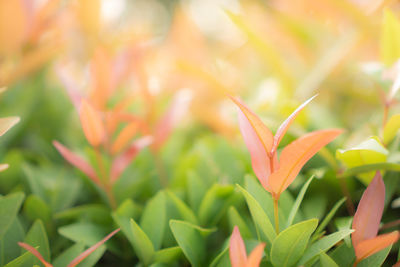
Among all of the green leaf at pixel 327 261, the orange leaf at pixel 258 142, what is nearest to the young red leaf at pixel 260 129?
the orange leaf at pixel 258 142

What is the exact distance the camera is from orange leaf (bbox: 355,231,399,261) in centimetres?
29

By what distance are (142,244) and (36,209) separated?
0.15m

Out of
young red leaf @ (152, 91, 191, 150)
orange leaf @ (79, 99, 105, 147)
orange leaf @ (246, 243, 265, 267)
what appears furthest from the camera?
young red leaf @ (152, 91, 191, 150)

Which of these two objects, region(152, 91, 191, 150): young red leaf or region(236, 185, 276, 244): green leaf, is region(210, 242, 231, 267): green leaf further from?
region(152, 91, 191, 150): young red leaf

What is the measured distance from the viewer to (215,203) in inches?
16.6

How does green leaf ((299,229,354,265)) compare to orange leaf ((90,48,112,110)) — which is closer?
green leaf ((299,229,354,265))

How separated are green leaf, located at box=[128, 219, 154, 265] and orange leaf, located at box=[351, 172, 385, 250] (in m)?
0.20

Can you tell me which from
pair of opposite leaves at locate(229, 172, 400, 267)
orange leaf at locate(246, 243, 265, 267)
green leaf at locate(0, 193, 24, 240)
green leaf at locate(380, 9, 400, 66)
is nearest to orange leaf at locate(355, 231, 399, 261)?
pair of opposite leaves at locate(229, 172, 400, 267)

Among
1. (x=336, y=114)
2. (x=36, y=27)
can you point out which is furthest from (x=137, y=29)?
(x=336, y=114)

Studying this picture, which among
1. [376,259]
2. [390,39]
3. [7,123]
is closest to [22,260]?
[7,123]

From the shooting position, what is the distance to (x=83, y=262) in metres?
0.36

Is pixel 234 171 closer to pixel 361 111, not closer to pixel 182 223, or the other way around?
pixel 182 223

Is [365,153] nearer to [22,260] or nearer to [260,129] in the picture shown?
[260,129]

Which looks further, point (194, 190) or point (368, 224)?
point (194, 190)
